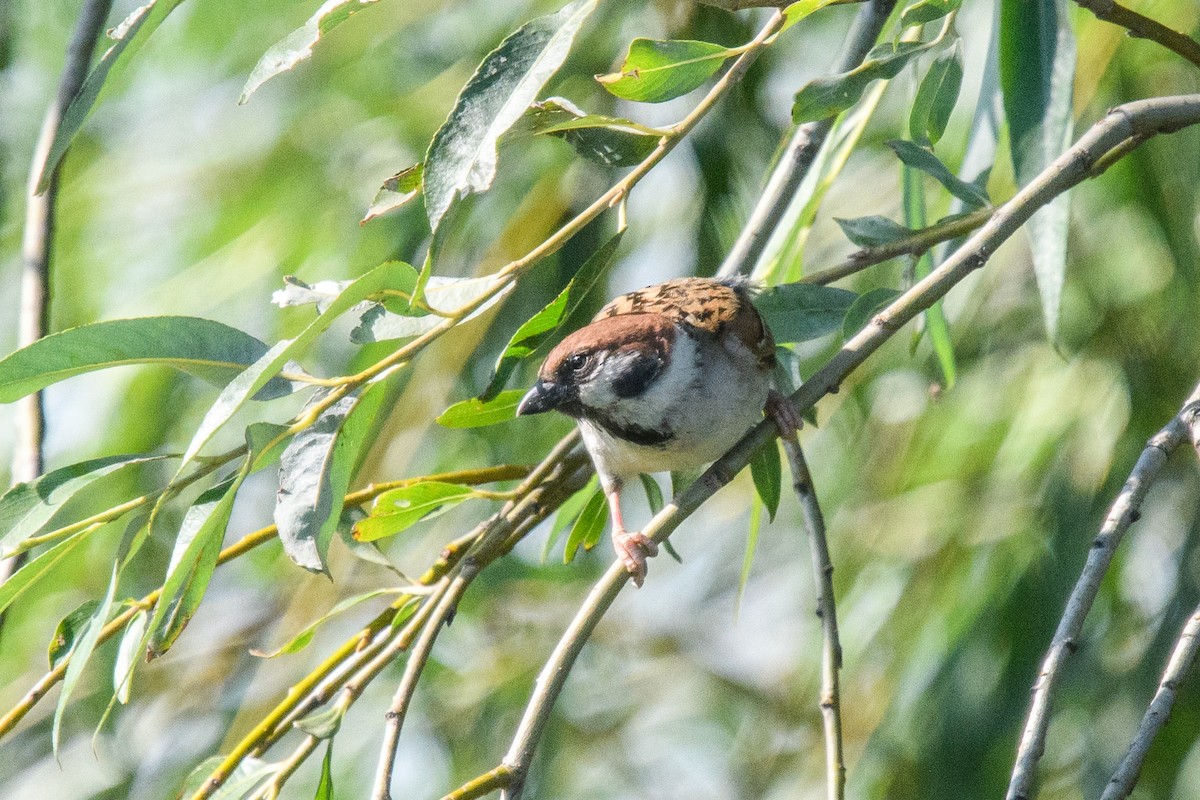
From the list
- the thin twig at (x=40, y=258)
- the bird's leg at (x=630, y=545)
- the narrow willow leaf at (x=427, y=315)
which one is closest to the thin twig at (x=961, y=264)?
the bird's leg at (x=630, y=545)

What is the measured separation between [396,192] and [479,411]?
0.55 metres

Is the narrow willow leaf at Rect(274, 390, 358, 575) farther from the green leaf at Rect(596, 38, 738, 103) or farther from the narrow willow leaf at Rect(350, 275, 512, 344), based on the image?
the green leaf at Rect(596, 38, 738, 103)

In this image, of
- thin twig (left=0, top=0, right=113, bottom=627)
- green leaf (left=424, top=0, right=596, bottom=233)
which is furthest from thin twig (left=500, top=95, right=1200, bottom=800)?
thin twig (left=0, top=0, right=113, bottom=627)

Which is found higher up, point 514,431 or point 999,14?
point 999,14

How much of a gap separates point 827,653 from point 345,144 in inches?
70.2

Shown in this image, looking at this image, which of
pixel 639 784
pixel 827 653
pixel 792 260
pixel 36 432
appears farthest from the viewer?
pixel 639 784

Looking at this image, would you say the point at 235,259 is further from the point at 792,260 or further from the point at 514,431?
the point at 792,260

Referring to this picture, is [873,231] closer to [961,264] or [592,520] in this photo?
[961,264]

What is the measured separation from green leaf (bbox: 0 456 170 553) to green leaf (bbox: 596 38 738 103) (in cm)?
72

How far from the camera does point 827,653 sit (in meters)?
1.67

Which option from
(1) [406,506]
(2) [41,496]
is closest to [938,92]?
(1) [406,506]

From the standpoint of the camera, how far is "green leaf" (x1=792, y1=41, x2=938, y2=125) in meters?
1.52

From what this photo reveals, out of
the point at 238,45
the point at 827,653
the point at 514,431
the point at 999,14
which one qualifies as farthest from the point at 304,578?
the point at 999,14

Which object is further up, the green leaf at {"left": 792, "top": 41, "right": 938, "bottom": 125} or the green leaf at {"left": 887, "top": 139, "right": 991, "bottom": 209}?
the green leaf at {"left": 792, "top": 41, "right": 938, "bottom": 125}
